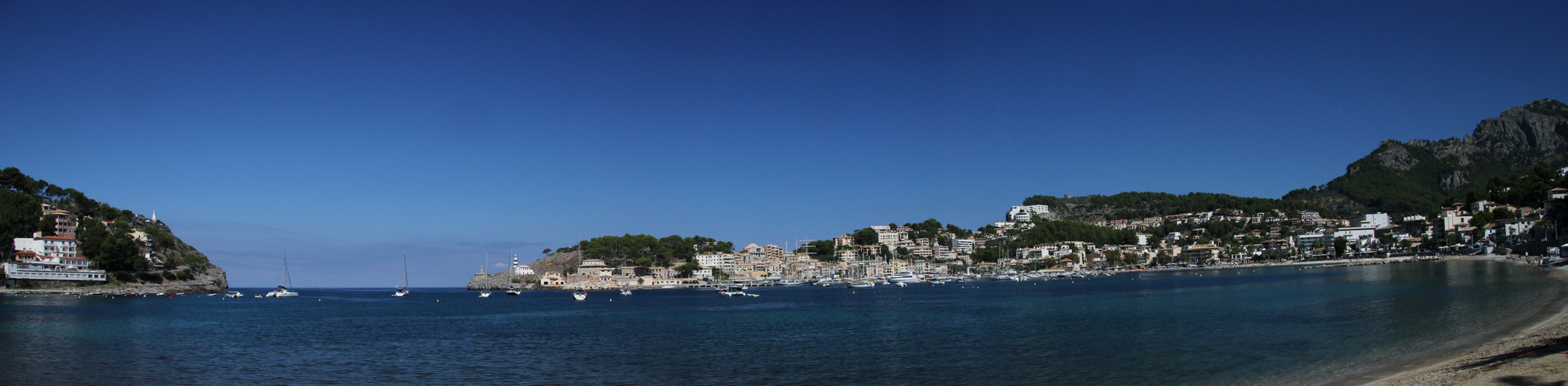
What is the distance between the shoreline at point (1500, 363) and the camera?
991 centimetres

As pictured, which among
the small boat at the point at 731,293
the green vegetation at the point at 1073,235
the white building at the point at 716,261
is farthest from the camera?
the green vegetation at the point at 1073,235

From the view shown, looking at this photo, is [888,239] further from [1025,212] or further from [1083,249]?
[1025,212]

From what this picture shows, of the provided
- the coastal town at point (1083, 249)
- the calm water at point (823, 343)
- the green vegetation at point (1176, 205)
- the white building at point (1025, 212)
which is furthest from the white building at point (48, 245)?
the green vegetation at point (1176, 205)

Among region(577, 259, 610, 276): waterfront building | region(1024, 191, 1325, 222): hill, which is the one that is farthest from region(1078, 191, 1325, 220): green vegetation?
region(577, 259, 610, 276): waterfront building

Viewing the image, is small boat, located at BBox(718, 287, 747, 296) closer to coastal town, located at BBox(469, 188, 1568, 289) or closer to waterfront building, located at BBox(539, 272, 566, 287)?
coastal town, located at BBox(469, 188, 1568, 289)

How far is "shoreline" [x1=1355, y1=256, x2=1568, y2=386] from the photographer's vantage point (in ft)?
32.5

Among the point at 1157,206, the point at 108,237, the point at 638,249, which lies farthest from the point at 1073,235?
the point at 108,237

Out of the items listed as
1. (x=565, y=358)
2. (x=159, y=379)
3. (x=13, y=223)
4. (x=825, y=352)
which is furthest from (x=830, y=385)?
(x=13, y=223)

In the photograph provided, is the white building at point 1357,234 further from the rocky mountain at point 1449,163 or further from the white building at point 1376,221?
the rocky mountain at point 1449,163

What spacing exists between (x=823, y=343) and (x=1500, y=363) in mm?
14249

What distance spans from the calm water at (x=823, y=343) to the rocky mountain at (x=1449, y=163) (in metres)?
124

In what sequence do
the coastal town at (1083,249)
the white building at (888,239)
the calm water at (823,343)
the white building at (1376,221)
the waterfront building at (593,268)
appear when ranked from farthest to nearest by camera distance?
1. the white building at (888,239)
2. the white building at (1376,221)
3. the waterfront building at (593,268)
4. the coastal town at (1083,249)
5. the calm water at (823,343)

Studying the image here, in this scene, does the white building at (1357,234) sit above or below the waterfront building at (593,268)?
above

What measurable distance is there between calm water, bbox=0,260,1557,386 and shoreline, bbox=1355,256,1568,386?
65 cm
